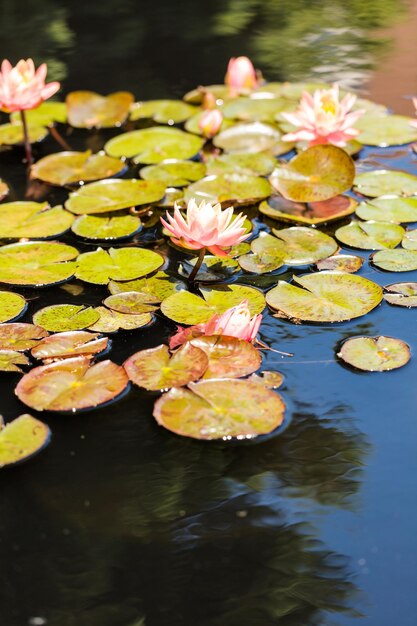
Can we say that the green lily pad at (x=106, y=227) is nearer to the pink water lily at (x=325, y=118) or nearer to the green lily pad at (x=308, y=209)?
the green lily pad at (x=308, y=209)

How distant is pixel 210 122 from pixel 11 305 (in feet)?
4.15

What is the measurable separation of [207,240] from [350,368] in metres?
0.47

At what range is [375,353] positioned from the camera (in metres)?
1.73

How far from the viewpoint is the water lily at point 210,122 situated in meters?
2.90

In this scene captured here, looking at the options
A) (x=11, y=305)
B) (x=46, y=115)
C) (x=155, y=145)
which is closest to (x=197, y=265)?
(x=11, y=305)

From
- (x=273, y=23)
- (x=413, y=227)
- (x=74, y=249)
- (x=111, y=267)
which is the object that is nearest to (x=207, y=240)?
(x=111, y=267)

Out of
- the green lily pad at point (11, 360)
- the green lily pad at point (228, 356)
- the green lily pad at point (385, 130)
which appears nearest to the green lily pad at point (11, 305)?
the green lily pad at point (11, 360)

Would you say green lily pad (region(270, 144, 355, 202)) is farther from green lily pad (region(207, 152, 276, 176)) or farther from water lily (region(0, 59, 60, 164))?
water lily (region(0, 59, 60, 164))

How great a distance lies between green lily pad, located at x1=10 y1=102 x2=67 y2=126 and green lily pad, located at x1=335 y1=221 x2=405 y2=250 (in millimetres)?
1449

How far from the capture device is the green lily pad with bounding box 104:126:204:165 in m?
2.81

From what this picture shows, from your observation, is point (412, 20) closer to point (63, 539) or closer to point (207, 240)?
point (207, 240)

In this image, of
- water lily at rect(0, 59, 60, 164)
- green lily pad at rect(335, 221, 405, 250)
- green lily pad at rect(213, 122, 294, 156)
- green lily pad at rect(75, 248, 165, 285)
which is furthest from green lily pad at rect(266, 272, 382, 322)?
water lily at rect(0, 59, 60, 164)

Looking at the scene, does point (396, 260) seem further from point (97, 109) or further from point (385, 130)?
point (97, 109)

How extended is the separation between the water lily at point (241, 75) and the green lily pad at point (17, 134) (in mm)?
817
